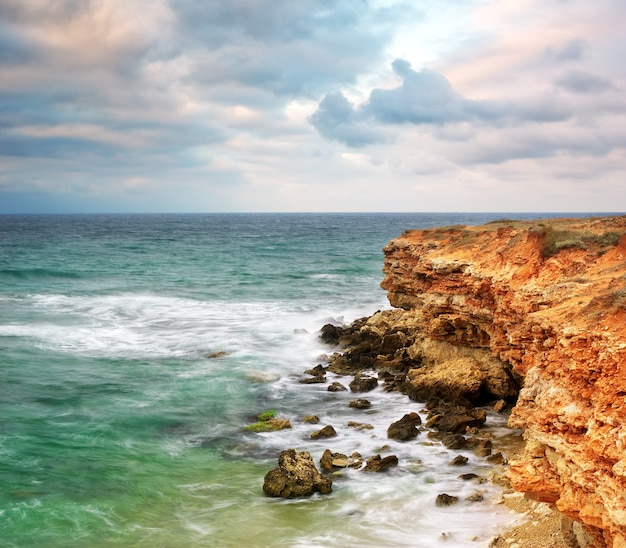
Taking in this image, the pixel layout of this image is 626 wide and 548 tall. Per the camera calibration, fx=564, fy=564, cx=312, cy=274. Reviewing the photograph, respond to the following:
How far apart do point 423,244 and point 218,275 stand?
3142 centimetres

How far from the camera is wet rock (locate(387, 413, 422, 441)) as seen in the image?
16047 millimetres

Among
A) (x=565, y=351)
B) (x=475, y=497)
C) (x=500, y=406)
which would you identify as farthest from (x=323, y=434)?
(x=565, y=351)

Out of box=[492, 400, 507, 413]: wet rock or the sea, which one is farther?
box=[492, 400, 507, 413]: wet rock

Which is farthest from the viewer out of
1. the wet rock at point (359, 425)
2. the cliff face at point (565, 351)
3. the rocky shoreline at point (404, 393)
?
the wet rock at point (359, 425)

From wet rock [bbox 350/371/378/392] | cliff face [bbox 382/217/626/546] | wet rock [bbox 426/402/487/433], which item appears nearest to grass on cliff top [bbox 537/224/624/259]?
cliff face [bbox 382/217/626/546]

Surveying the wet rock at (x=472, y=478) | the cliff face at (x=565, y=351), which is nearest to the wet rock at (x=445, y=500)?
the wet rock at (x=472, y=478)

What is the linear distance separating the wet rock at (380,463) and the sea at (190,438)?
0.31 meters

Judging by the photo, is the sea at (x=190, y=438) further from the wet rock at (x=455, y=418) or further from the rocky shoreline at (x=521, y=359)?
the rocky shoreline at (x=521, y=359)

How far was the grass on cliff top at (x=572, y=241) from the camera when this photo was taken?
15570 millimetres

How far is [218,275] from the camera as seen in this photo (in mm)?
52969

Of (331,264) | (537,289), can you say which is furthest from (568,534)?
(331,264)

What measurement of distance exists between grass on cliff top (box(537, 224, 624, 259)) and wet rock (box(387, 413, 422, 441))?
6.06 metres

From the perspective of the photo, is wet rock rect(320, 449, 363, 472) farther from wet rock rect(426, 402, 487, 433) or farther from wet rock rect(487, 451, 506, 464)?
wet rock rect(487, 451, 506, 464)

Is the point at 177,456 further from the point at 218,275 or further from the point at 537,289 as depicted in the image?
the point at 218,275
